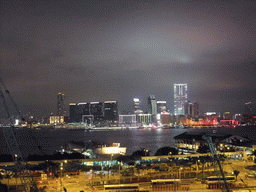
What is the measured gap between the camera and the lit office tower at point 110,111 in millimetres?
122312

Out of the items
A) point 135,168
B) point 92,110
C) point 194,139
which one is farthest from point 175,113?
point 135,168

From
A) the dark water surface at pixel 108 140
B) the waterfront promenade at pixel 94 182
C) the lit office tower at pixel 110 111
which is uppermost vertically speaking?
the lit office tower at pixel 110 111

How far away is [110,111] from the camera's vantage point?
124m

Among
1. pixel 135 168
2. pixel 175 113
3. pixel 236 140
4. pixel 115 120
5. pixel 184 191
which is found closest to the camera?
pixel 184 191

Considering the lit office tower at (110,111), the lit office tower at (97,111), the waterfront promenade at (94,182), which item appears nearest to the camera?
the waterfront promenade at (94,182)

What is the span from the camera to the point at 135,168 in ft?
44.6

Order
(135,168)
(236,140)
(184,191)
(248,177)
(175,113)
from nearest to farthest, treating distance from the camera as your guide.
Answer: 1. (184,191)
2. (248,177)
3. (135,168)
4. (236,140)
5. (175,113)

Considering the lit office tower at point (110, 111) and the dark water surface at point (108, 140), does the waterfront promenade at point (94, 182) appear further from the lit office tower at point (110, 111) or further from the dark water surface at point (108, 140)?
the lit office tower at point (110, 111)

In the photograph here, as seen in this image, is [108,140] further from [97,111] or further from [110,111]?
[97,111]

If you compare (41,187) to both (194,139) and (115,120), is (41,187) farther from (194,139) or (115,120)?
(115,120)

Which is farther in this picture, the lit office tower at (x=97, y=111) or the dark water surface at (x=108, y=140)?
the lit office tower at (x=97, y=111)

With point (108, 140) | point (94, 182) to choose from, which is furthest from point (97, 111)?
point (94, 182)

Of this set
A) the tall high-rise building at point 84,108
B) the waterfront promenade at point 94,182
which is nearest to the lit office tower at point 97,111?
the tall high-rise building at point 84,108

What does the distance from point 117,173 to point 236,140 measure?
12225mm
